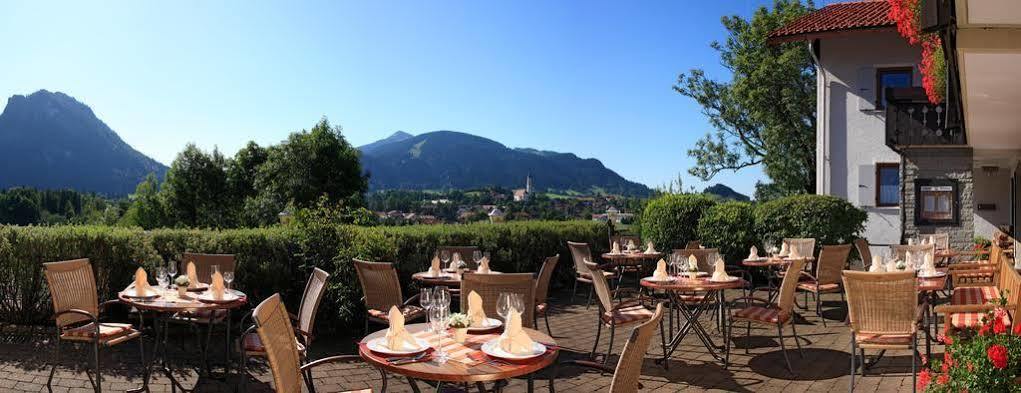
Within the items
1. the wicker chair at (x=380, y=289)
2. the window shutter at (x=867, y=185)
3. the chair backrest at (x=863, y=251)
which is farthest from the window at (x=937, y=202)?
the wicker chair at (x=380, y=289)

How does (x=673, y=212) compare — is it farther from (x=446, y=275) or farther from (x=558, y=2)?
(x=446, y=275)

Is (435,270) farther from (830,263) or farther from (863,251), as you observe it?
(863,251)

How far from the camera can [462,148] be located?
16388 cm

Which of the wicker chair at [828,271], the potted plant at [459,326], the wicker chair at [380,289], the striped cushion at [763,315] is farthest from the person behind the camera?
the wicker chair at [828,271]

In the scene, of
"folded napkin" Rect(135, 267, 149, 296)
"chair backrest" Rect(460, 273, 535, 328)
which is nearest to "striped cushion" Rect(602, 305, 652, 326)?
"chair backrest" Rect(460, 273, 535, 328)

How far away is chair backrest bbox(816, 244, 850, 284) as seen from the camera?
8.20 metres

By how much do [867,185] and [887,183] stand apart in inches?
21.0

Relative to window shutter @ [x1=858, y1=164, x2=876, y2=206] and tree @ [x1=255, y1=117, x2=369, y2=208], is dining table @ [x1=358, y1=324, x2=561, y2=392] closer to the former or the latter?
window shutter @ [x1=858, y1=164, x2=876, y2=206]

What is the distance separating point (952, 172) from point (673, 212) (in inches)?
284

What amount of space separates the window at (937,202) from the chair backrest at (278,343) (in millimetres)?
16178

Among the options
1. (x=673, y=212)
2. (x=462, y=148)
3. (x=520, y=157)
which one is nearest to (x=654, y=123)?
(x=673, y=212)

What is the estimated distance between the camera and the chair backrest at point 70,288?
531 cm

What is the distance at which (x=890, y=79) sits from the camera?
55.9 feet

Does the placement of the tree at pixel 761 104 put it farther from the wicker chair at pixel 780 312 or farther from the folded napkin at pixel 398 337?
the folded napkin at pixel 398 337
